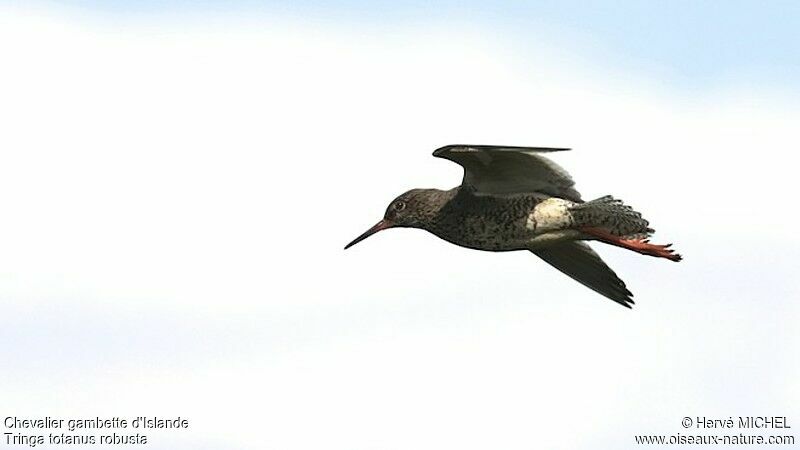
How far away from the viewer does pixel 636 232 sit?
2269cm

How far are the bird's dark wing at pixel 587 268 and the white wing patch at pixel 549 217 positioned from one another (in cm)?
122

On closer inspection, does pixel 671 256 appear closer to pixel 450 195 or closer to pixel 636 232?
pixel 636 232

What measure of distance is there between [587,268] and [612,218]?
140cm

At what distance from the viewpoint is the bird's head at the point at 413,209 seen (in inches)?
917

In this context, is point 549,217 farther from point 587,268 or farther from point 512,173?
point 587,268

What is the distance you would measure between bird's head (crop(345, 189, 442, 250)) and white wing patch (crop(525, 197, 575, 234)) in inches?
44.8

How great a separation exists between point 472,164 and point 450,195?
824 mm

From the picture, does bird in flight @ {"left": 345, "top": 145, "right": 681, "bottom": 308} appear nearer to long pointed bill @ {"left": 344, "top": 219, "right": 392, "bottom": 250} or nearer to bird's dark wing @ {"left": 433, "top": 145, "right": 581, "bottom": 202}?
bird's dark wing @ {"left": 433, "top": 145, "right": 581, "bottom": 202}

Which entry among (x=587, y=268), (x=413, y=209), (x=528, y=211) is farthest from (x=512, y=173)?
(x=587, y=268)

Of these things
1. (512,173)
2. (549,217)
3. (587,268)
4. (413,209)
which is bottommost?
(587,268)

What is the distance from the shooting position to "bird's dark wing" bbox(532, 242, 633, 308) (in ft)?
Answer: 77.7

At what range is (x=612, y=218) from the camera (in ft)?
73.7

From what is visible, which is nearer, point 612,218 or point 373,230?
point 612,218

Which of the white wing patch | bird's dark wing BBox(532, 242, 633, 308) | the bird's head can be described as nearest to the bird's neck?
the bird's head
